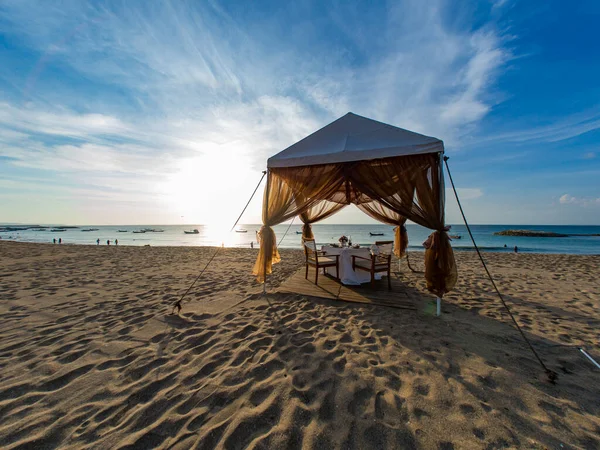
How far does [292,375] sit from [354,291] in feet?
9.28

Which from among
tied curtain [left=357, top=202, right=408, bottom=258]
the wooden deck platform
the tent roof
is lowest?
the wooden deck platform

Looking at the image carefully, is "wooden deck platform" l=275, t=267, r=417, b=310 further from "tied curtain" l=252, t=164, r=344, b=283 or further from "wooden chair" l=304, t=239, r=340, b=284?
"tied curtain" l=252, t=164, r=344, b=283

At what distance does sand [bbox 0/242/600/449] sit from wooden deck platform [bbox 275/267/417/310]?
0.24 meters

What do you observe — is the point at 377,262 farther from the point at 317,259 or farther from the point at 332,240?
the point at 332,240

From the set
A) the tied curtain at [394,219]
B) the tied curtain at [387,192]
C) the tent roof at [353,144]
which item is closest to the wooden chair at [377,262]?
the tied curtain at [387,192]

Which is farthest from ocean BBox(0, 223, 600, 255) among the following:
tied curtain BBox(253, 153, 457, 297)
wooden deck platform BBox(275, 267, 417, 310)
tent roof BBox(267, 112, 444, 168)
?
tent roof BBox(267, 112, 444, 168)

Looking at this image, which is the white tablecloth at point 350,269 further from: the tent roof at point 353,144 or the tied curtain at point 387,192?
the tent roof at point 353,144

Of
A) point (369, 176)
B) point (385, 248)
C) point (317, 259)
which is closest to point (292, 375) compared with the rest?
point (317, 259)

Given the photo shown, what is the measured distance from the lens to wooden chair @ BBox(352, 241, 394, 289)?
4.82 meters

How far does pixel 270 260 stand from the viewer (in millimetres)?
4887

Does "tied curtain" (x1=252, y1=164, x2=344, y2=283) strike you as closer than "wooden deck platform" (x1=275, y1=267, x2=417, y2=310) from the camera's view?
Result: No

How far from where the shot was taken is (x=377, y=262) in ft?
16.5

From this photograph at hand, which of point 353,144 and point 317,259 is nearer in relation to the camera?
point 353,144

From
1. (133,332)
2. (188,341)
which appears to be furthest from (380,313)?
(133,332)
